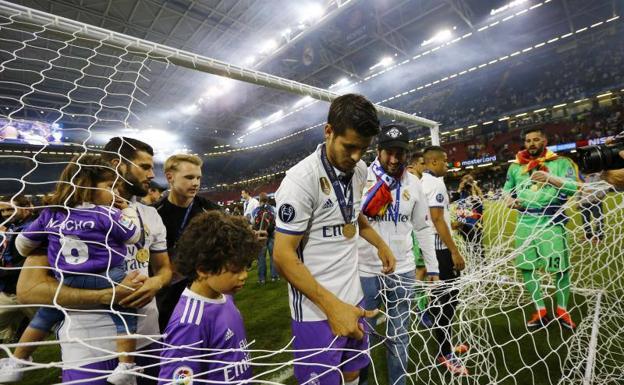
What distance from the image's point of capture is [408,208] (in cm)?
235

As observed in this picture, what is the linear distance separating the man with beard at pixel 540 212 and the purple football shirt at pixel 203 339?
2.69 meters

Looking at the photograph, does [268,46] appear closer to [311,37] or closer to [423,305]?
[311,37]

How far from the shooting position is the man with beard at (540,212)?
111 inches

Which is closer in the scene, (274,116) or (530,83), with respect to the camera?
(530,83)

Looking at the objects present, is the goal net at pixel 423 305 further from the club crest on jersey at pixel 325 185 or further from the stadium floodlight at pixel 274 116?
the stadium floodlight at pixel 274 116

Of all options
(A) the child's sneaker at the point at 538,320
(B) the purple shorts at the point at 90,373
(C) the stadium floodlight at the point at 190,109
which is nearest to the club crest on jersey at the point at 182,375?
(B) the purple shorts at the point at 90,373

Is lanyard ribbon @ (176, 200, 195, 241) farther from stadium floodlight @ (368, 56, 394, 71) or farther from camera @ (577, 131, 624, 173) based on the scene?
stadium floodlight @ (368, 56, 394, 71)

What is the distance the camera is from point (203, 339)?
48.8 inches

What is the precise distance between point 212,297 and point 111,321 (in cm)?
59

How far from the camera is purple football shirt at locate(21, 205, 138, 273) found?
142 cm

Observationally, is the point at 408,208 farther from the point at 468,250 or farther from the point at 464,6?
the point at 464,6

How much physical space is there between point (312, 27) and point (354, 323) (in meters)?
13.1

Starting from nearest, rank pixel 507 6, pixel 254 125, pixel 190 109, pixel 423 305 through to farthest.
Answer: pixel 423 305 → pixel 507 6 → pixel 190 109 → pixel 254 125

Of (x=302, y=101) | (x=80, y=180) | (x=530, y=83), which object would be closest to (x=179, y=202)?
(x=80, y=180)
